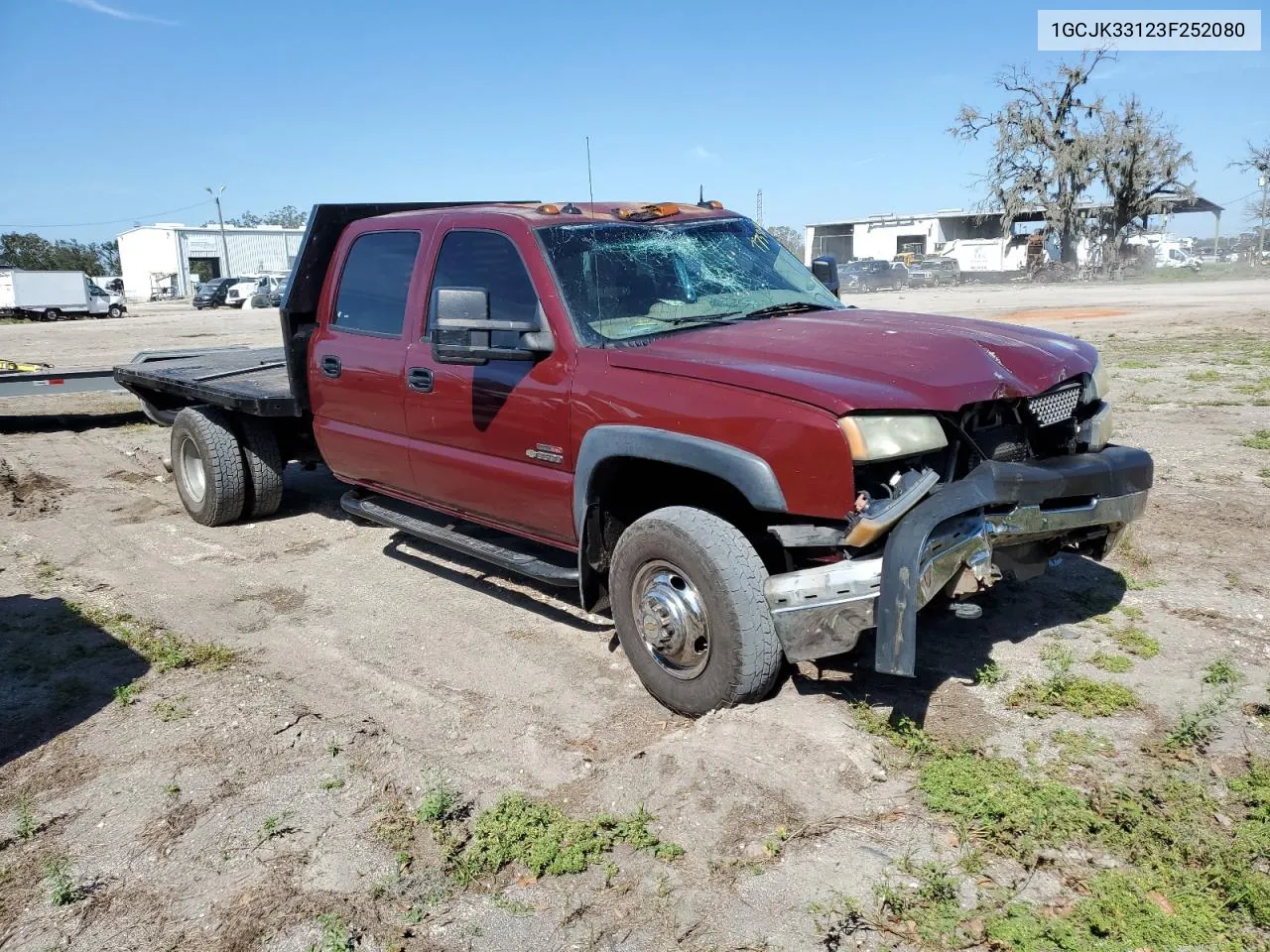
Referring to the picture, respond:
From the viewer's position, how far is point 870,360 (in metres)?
3.69

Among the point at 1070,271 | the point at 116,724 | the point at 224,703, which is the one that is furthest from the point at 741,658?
the point at 1070,271

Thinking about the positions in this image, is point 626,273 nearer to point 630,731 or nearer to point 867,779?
point 630,731

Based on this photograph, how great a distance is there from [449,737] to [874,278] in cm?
4497

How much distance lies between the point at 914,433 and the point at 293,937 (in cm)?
238

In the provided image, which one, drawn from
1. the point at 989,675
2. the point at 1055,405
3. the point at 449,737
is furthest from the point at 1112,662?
the point at 449,737

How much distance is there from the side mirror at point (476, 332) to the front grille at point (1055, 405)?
1.93 m

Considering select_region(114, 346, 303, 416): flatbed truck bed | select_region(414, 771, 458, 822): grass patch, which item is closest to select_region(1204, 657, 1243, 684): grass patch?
select_region(414, 771, 458, 822): grass patch

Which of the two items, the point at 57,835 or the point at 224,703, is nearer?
the point at 57,835

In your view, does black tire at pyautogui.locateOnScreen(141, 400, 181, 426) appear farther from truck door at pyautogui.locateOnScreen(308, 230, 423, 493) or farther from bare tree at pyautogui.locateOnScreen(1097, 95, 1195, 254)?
bare tree at pyautogui.locateOnScreen(1097, 95, 1195, 254)

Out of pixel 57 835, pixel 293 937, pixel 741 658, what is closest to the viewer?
pixel 293 937

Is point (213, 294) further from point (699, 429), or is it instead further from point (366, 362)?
point (699, 429)

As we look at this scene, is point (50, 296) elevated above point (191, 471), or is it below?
above

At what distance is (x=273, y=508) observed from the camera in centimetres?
723

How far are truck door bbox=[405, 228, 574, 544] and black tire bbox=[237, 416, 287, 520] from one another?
2.18 meters
